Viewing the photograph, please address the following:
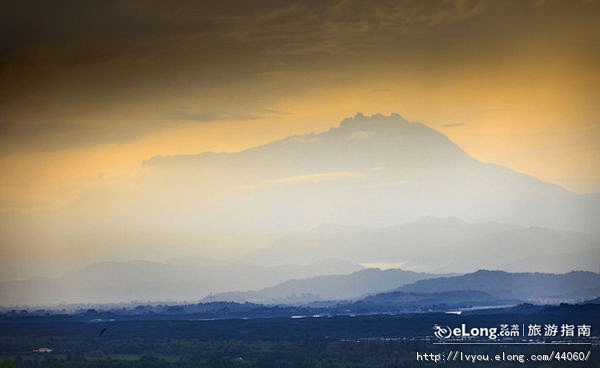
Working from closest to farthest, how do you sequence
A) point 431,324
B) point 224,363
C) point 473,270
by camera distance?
point 224,363 → point 431,324 → point 473,270

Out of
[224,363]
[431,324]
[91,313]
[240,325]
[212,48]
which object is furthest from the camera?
[91,313]

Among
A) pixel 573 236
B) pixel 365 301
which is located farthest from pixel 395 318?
pixel 573 236

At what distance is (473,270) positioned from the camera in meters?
15.4

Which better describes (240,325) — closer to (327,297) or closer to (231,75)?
(327,297)

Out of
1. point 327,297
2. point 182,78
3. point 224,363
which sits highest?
point 182,78

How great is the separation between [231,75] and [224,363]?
4.37 meters

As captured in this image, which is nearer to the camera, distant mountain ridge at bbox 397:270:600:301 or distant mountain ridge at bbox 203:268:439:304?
distant mountain ridge at bbox 397:270:600:301

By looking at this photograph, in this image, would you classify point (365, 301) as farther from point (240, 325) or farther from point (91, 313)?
point (91, 313)

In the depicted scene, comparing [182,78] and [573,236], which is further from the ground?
[182,78]

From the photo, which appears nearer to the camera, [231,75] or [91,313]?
[231,75]

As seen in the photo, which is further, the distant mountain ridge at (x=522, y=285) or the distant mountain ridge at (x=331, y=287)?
the distant mountain ridge at (x=331, y=287)

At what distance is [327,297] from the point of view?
16.5 m

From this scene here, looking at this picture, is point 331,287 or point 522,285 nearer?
point 522,285

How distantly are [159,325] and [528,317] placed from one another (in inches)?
306
